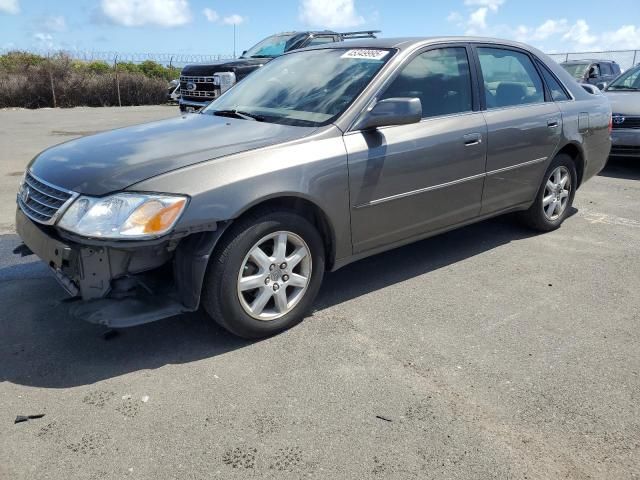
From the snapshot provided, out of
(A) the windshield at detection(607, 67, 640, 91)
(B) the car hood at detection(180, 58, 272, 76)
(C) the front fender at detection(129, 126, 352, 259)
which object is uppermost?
(B) the car hood at detection(180, 58, 272, 76)

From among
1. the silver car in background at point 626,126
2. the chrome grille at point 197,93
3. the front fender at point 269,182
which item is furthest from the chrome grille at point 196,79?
the front fender at point 269,182

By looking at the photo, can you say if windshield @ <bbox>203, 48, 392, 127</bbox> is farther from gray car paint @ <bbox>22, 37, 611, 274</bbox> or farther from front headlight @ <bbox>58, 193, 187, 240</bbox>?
front headlight @ <bbox>58, 193, 187, 240</bbox>

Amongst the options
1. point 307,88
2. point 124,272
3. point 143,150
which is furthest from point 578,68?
point 124,272

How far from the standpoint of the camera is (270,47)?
12969 millimetres

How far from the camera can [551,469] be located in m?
2.38

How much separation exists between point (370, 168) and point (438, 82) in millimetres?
1063

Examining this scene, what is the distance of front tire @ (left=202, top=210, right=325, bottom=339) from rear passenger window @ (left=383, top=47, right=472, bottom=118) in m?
1.21

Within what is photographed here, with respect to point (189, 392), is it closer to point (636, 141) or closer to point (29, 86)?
point (636, 141)

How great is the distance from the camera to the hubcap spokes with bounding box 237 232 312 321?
3.29 metres

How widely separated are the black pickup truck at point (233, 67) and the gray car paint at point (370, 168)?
7385mm

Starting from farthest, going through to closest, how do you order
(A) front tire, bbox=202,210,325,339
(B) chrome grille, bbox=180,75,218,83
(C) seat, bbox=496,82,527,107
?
(B) chrome grille, bbox=180,75,218,83
(C) seat, bbox=496,82,527,107
(A) front tire, bbox=202,210,325,339

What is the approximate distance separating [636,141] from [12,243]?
802cm

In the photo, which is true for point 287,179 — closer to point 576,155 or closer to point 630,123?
point 576,155

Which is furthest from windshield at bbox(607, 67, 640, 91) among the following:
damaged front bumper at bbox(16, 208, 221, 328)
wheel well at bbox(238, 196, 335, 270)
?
damaged front bumper at bbox(16, 208, 221, 328)
